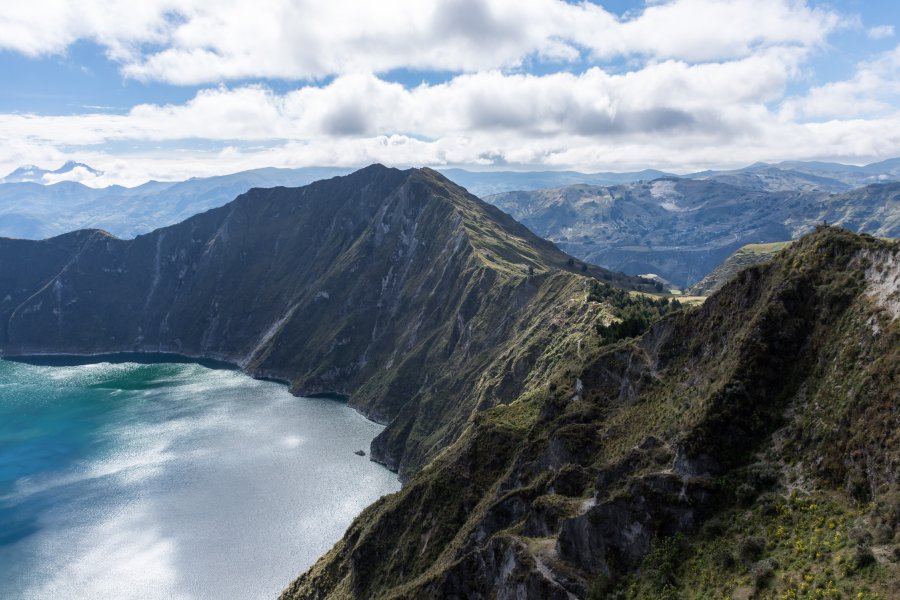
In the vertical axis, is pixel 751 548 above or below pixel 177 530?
above

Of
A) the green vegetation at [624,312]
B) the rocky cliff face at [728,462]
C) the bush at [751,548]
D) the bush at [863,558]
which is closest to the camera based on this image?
the bush at [863,558]

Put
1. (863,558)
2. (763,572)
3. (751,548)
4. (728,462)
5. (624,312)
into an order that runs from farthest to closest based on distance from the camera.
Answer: (624,312), (728,462), (751,548), (763,572), (863,558)

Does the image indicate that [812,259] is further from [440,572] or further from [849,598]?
[440,572]

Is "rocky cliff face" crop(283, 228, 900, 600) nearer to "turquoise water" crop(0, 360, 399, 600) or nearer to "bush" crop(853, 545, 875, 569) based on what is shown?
"bush" crop(853, 545, 875, 569)

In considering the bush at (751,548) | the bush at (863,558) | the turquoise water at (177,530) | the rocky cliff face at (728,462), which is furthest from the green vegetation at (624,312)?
the turquoise water at (177,530)

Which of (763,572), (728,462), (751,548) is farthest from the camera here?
(728,462)

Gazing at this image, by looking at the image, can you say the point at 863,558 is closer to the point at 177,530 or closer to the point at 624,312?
the point at 624,312

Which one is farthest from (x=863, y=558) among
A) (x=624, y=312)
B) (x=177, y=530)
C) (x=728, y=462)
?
(x=177, y=530)

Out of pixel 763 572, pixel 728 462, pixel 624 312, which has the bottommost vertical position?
pixel 763 572

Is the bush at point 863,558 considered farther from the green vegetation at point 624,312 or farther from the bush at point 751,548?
the green vegetation at point 624,312

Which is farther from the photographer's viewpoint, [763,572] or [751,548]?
[751,548]
